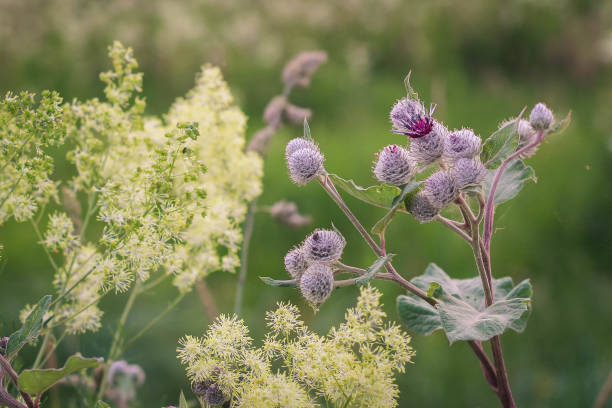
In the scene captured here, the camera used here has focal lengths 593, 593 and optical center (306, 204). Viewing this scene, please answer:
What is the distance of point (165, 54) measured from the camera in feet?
15.2

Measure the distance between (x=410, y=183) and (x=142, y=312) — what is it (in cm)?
188

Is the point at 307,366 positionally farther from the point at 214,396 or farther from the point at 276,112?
the point at 276,112

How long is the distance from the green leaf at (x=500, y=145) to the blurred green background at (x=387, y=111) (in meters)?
0.76

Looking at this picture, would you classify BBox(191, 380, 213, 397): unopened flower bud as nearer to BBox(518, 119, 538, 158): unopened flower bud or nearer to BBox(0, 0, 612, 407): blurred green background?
BBox(0, 0, 612, 407): blurred green background

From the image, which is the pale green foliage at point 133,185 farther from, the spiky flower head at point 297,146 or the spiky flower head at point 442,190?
the spiky flower head at point 442,190

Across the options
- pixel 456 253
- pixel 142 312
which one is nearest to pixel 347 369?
pixel 142 312

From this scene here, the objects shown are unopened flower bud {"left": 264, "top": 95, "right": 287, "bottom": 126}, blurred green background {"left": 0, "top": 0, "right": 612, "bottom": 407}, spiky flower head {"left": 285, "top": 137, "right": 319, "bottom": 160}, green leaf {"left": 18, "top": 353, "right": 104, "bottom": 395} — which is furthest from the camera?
blurred green background {"left": 0, "top": 0, "right": 612, "bottom": 407}

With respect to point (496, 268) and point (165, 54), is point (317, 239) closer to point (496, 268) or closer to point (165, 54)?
point (496, 268)

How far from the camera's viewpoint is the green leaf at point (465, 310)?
74 centimetres

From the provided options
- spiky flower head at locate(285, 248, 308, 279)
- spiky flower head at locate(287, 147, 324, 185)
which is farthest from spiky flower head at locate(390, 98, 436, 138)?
spiky flower head at locate(285, 248, 308, 279)

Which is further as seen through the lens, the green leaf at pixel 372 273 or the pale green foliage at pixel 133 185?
the pale green foliage at pixel 133 185

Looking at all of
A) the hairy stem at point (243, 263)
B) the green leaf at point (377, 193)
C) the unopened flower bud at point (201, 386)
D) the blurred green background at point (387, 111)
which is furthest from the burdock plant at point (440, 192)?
the blurred green background at point (387, 111)

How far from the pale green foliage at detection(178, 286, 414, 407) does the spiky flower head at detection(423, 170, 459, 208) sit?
153mm

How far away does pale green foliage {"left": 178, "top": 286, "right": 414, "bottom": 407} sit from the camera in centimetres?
71
